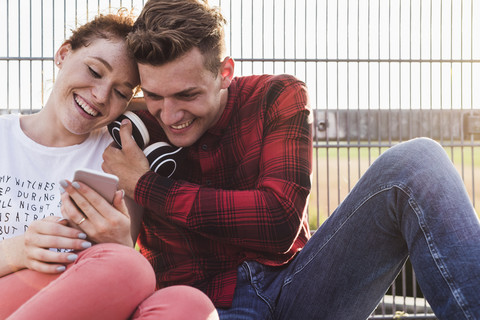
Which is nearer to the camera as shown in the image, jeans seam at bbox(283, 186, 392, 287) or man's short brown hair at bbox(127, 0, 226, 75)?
jeans seam at bbox(283, 186, 392, 287)

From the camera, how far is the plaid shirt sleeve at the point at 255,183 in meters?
1.49

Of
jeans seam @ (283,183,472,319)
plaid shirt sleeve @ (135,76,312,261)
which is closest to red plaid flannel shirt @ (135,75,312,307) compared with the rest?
plaid shirt sleeve @ (135,76,312,261)

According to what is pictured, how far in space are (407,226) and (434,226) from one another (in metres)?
0.08

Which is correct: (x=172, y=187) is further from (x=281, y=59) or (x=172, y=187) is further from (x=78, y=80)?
(x=281, y=59)

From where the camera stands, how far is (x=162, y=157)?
1.59m

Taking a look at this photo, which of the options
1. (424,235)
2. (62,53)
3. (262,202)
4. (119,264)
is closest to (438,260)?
(424,235)

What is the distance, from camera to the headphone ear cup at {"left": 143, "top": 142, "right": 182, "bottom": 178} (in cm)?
160

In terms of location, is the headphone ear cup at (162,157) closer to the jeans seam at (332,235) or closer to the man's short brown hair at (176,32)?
the man's short brown hair at (176,32)

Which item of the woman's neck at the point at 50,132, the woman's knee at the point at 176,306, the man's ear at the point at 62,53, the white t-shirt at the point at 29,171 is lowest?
the woman's knee at the point at 176,306

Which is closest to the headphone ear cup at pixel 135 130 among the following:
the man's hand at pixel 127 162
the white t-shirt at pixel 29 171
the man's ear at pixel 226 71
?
the man's hand at pixel 127 162

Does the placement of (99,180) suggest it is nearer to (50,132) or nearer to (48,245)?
(48,245)

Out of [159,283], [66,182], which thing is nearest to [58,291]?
[66,182]

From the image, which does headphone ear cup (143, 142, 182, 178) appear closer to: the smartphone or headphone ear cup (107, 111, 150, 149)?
headphone ear cup (107, 111, 150, 149)

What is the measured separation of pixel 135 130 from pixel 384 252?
2.72 ft
